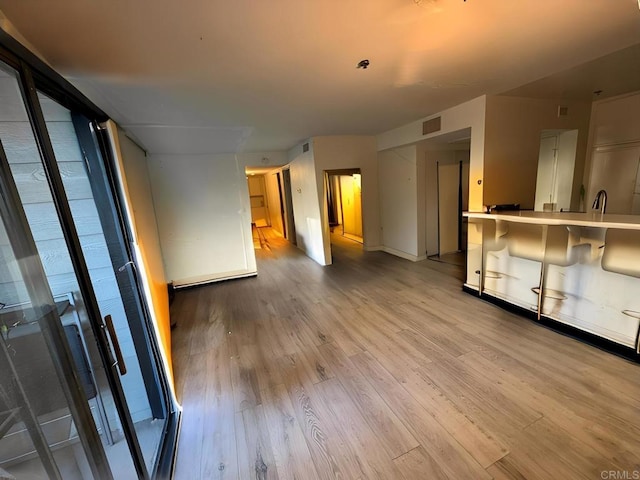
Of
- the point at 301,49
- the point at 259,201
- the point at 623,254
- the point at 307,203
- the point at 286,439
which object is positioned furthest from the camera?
the point at 259,201

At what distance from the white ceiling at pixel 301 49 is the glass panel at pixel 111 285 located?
1.69 feet

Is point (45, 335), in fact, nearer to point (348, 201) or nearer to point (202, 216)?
point (202, 216)

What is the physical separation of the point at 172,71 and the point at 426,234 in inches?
183

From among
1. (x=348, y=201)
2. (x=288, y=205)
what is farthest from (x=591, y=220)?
(x=288, y=205)

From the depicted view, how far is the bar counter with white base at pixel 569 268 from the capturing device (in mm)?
2062

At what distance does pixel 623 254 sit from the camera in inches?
80.7

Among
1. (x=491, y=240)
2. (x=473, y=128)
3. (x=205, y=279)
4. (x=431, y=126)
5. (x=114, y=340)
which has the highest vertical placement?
(x=431, y=126)

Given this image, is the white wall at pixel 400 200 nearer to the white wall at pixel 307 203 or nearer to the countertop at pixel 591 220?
the white wall at pixel 307 203

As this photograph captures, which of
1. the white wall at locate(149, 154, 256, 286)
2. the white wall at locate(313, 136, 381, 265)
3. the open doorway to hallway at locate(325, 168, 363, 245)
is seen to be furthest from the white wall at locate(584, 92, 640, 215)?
the white wall at locate(149, 154, 256, 286)

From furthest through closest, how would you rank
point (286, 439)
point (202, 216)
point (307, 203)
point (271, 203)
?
point (271, 203), point (307, 203), point (202, 216), point (286, 439)

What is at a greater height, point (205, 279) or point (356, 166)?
point (356, 166)

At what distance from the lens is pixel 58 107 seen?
140 centimetres

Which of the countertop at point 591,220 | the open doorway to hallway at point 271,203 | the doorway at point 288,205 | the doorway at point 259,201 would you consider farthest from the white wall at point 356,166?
the doorway at point 259,201

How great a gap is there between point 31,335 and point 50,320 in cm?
9
